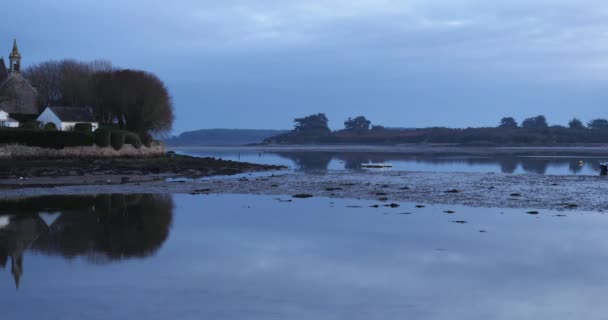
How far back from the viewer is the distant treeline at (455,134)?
11612 cm

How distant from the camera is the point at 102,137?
42.2m

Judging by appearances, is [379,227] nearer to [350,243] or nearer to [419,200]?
[350,243]

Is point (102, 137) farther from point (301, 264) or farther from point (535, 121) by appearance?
point (535, 121)

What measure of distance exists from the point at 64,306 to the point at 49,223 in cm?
887

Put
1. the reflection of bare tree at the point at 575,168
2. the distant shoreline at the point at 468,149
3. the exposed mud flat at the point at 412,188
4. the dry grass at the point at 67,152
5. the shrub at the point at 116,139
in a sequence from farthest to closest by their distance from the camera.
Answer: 1. the distant shoreline at the point at 468,149
2. the shrub at the point at 116,139
3. the reflection of bare tree at the point at 575,168
4. the dry grass at the point at 67,152
5. the exposed mud flat at the point at 412,188

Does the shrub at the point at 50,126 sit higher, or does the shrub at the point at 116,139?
the shrub at the point at 50,126

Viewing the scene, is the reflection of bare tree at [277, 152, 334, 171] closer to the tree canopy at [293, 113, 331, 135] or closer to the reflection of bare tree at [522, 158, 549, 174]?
the reflection of bare tree at [522, 158, 549, 174]

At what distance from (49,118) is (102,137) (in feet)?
30.9

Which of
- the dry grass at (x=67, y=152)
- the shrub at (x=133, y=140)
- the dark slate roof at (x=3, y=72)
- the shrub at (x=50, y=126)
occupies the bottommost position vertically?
the dry grass at (x=67, y=152)

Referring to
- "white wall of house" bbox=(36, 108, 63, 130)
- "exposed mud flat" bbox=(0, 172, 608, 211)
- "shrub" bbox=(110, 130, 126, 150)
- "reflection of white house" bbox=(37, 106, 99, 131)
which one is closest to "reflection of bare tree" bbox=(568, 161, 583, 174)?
"exposed mud flat" bbox=(0, 172, 608, 211)

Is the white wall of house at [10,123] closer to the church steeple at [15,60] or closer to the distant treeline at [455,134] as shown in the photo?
the church steeple at [15,60]

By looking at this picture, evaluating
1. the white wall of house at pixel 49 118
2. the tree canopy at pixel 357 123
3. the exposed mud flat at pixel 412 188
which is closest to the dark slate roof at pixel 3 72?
the white wall of house at pixel 49 118

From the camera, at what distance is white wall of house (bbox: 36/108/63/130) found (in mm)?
48594

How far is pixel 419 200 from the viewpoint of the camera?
78.0ft
